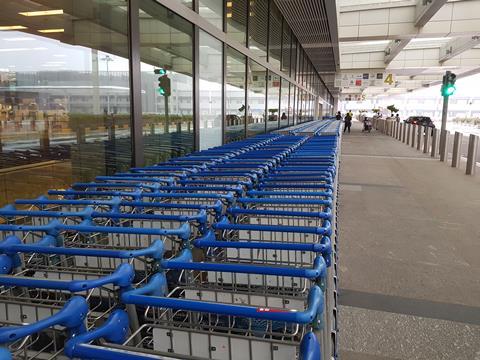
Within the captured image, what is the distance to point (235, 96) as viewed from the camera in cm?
983

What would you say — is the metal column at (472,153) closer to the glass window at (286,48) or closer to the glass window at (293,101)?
the glass window at (286,48)

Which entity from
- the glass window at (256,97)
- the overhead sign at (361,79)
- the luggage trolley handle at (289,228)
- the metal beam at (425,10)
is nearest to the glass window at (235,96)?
the glass window at (256,97)

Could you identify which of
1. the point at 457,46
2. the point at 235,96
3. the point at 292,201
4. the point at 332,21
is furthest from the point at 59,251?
the point at 457,46

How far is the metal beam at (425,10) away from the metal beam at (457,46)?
4.90 metres

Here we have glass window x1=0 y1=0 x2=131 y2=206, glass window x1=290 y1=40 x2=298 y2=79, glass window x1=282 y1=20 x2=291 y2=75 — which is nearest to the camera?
glass window x1=0 y1=0 x2=131 y2=206

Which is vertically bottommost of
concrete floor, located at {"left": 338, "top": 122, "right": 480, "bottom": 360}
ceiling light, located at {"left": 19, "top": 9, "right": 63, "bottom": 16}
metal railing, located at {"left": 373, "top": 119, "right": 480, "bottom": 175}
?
concrete floor, located at {"left": 338, "top": 122, "right": 480, "bottom": 360}

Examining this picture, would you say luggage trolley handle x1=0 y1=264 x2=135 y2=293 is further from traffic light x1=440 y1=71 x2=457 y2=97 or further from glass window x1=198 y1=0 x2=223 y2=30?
traffic light x1=440 y1=71 x2=457 y2=97

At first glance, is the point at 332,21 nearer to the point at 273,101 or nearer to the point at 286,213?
the point at 273,101

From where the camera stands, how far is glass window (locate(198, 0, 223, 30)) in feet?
24.6

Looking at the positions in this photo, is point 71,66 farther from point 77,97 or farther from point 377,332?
point 377,332

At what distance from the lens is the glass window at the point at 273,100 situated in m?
13.1

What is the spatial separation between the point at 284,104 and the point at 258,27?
184 inches

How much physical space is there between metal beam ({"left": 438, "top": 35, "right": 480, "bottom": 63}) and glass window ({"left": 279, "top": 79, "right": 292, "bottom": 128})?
9.75 metres

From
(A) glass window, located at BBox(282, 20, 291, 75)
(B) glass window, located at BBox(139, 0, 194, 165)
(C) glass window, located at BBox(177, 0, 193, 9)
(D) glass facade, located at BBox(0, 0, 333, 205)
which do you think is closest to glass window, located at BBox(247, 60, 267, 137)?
(D) glass facade, located at BBox(0, 0, 333, 205)
